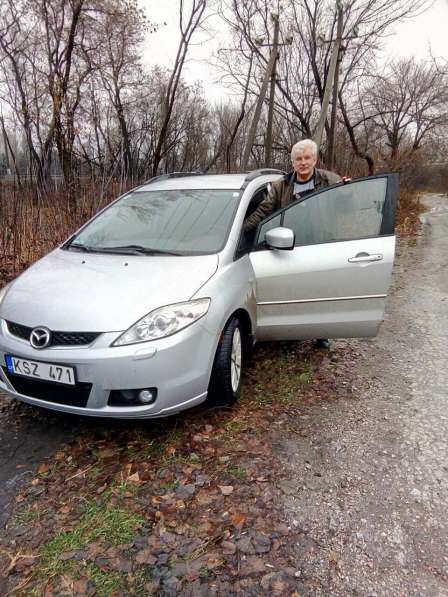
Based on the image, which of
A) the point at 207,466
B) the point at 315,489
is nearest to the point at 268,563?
the point at 315,489

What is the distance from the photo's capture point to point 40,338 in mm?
2260

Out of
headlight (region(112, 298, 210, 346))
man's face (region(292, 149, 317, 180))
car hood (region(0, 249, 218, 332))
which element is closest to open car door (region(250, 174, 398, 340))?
man's face (region(292, 149, 317, 180))

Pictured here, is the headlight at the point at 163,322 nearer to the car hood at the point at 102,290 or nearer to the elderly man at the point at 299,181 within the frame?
the car hood at the point at 102,290

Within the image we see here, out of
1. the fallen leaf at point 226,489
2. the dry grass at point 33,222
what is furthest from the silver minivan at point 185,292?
the dry grass at point 33,222

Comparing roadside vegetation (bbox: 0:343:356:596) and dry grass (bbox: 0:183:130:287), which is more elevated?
dry grass (bbox: 0:183:130:287)

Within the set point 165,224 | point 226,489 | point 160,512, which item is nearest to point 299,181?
point 165,224

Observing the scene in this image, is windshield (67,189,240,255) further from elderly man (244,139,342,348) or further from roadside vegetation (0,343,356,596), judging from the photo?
roadside vegetation (0,343,356,596)

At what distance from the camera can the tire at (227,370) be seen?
2.65 m

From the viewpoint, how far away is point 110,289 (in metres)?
2.44

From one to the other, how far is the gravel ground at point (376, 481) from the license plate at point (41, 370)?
1.35 metres

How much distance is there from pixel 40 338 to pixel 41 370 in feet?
0.60

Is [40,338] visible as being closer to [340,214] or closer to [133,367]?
[133,367]

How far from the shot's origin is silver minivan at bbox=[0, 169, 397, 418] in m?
2.24

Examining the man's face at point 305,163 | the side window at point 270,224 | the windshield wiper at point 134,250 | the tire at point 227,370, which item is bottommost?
the tire at point 227,370
